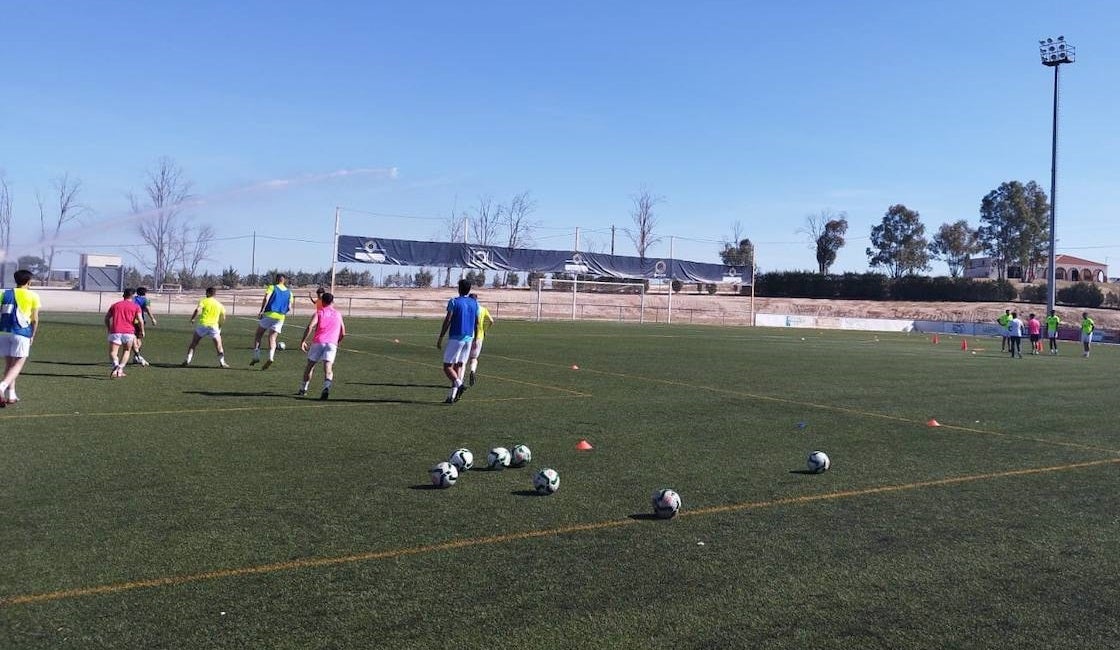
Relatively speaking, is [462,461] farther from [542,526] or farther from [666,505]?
[666,505]

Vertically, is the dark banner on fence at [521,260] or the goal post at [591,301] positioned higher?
the dark banner on fence at [521,260]

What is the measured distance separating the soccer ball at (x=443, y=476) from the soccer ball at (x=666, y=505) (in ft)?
6.38

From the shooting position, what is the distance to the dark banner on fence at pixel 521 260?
5019 cm

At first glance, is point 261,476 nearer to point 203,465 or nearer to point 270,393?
point 203,465

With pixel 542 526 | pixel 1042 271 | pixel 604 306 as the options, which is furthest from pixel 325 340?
pixel 1042 271

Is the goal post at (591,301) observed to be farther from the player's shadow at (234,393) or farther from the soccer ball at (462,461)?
the soccer ball at (462,461)

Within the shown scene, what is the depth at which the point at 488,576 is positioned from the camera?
19.1ft

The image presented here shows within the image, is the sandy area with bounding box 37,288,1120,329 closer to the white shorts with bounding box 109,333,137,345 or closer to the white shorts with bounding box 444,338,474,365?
the white shorts with bounding box 109,333,137,345

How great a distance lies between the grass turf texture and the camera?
5059mm

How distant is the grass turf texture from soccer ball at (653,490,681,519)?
0.41 ft

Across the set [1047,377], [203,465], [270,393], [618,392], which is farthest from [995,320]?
[203,465]

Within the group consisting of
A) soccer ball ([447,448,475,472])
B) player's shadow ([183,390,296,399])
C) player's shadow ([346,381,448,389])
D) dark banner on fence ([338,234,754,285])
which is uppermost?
dark banner on fence ([338,234,754,285])

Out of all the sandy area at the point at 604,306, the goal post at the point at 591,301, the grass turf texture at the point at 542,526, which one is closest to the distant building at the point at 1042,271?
the sandy area at the point at 604,306

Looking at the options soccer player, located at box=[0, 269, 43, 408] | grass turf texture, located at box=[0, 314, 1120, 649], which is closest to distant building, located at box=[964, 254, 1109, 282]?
grass turf texture, located at box=[0, 314, 1120, 649]
